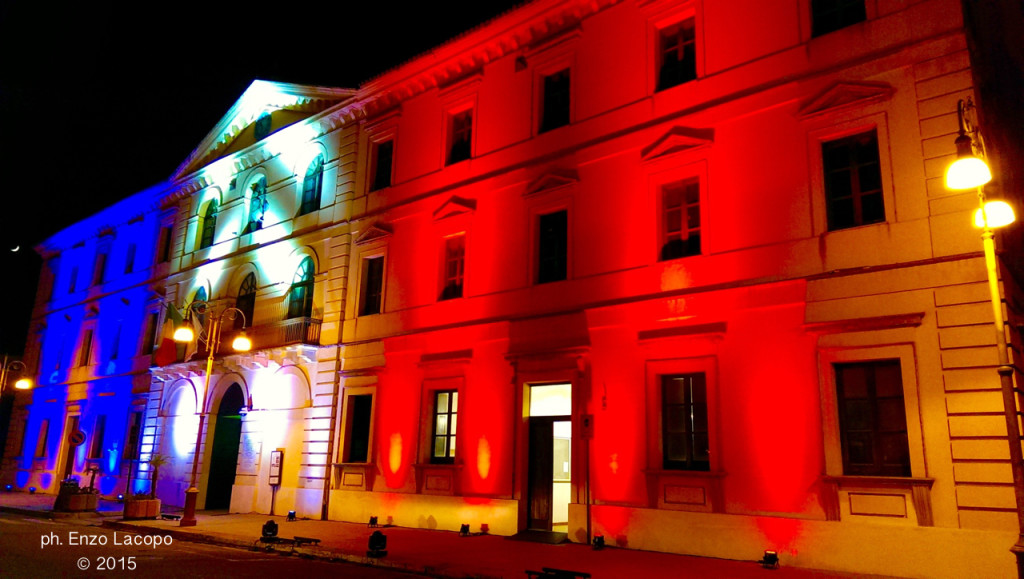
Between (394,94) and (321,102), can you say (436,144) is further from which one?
(321,102)

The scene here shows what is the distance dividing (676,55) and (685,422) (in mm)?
8218

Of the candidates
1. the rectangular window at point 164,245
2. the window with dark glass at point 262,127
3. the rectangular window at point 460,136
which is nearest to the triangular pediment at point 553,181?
the rectangular window at point 460,136

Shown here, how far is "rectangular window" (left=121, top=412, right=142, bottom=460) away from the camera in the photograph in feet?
88.5

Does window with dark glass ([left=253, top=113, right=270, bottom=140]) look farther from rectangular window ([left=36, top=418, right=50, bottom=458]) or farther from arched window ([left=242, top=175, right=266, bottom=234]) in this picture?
rectangular window ([left=36, top=418, right=50, bottom=458])

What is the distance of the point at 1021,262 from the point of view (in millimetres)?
13992

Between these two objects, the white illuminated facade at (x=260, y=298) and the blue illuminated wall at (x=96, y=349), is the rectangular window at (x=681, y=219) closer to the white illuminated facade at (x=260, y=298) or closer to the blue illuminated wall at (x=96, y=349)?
the white illuminated facade at (x=260, y=298)

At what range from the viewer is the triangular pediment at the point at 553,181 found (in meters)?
16.2

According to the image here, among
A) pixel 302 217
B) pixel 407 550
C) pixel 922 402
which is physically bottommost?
pixel 407 550

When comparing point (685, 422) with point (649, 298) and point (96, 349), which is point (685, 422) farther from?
point (96, 349)

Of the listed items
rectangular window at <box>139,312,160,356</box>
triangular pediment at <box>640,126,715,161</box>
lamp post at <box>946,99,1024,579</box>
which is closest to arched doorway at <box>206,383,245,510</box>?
rectangular window at <box>139,312,160,356</box>

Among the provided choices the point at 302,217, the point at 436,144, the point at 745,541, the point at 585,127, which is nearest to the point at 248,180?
the point at 302,217

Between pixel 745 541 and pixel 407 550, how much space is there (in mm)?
6291

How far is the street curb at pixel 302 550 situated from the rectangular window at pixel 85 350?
17001mm

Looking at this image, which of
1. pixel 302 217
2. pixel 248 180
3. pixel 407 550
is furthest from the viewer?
pixel 248 180
